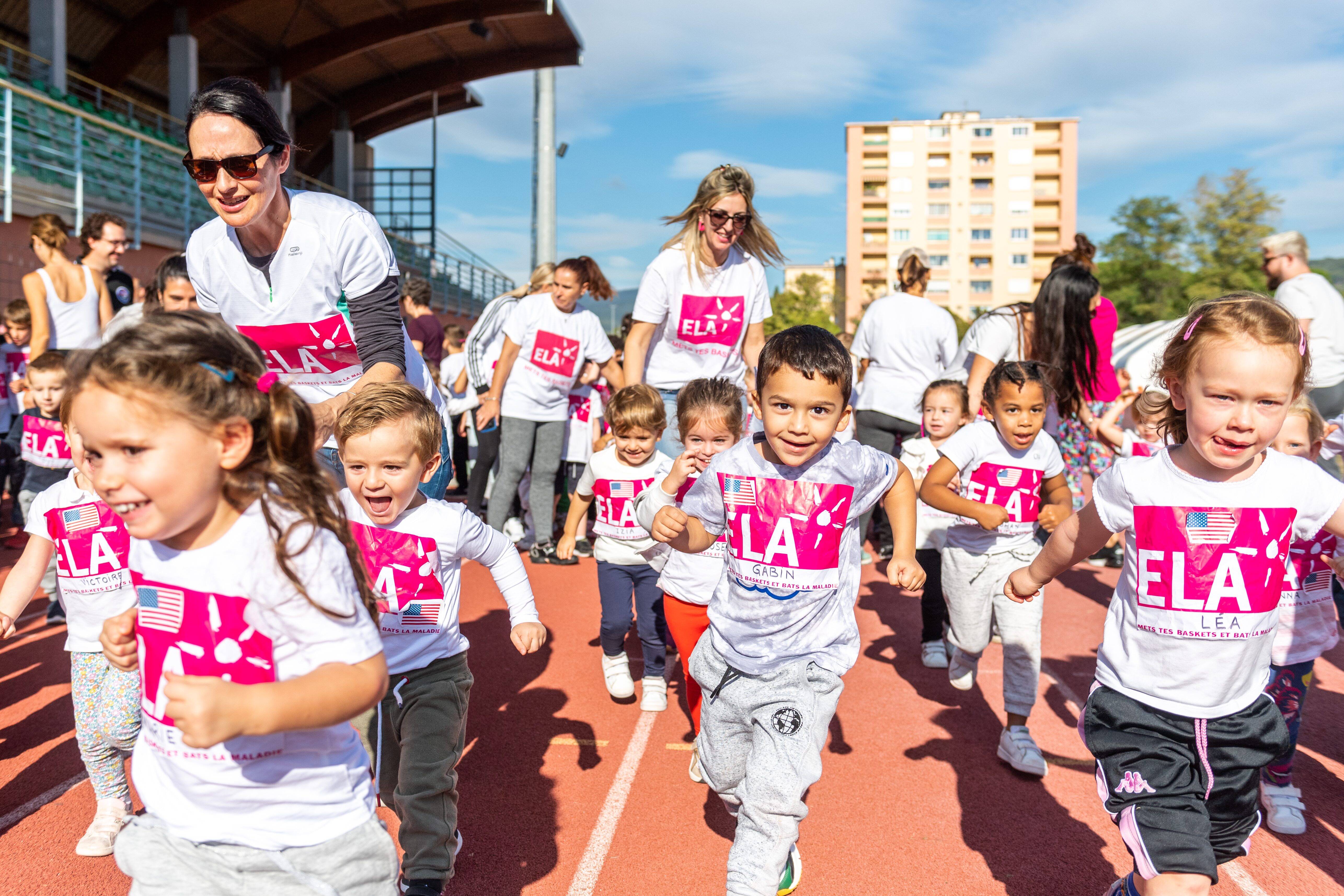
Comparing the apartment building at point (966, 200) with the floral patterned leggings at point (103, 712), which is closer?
the floral patterned leggings at point (103, 712)

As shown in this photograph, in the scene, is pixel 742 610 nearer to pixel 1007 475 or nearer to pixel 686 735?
pixel 686 735

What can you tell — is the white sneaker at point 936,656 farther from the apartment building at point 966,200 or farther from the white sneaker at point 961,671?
the apartment building at point 966,200

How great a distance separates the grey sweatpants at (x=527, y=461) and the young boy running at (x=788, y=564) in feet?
14.7

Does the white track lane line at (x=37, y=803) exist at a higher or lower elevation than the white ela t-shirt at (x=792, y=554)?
lower

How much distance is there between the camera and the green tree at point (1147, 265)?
218ft

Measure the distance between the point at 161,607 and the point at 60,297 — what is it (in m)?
5.75

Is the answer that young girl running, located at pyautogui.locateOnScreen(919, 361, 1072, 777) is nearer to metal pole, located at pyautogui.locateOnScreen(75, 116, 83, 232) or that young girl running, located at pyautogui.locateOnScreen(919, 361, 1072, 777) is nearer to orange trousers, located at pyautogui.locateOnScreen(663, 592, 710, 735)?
orange trousers, located at pyautogui.locateOnScreen(663, 592, 710, 735)

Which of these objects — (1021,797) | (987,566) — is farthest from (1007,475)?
(1021,797)

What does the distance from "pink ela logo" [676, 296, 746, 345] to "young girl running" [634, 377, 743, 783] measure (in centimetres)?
52

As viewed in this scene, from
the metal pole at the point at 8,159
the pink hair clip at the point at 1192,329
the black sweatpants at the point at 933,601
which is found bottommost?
the black sweatpants at the point at 933,601

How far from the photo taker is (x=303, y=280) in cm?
279

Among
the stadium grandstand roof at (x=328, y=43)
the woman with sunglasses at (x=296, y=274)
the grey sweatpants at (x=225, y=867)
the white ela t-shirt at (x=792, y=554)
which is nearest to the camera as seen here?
the grey sweatpants at (x=225, y=867)

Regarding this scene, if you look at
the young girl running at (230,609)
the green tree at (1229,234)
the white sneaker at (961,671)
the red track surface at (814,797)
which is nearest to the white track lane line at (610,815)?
the red track surface at (814,797)

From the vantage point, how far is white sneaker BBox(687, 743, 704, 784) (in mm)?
3346
